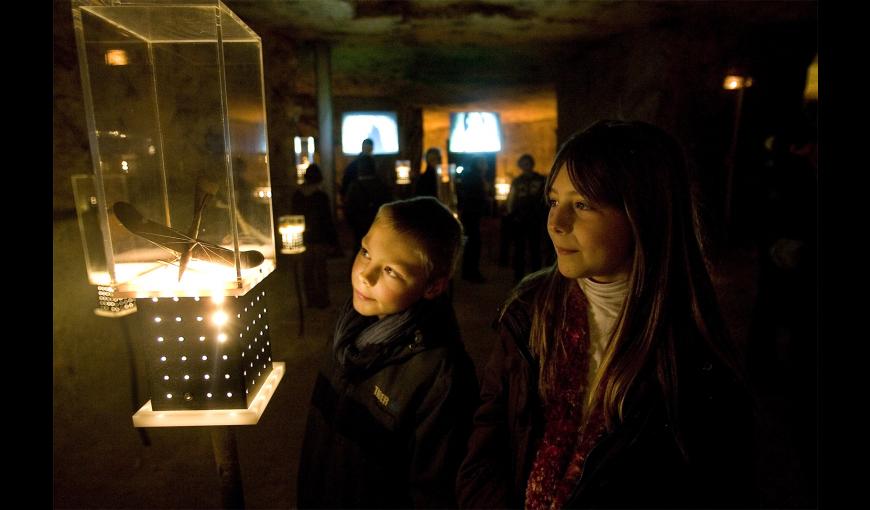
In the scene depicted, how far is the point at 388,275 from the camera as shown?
1548 millimetres

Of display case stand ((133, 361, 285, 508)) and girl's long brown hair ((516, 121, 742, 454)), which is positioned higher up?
girl's long brown hair ((516, 121, 742, 454))

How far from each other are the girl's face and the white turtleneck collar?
4 cm

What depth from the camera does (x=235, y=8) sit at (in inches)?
181

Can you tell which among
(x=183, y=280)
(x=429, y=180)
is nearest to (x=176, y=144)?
(x=183, y=280)

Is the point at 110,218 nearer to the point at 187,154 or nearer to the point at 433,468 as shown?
the point at 187,154

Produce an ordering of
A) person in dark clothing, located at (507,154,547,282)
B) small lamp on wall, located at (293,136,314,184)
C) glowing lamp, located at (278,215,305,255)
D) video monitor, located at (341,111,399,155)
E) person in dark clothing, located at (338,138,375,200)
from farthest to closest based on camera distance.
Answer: video monitor, located at (341,111,399,155), small lamp on wall, located at (293,136,314,184), person in dark clothing, located at (507,154,547,282), person in dark clothing, located at (338,138,375,200), glowing lamp, located at (278,215,305,255)

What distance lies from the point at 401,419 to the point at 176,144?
1.22m

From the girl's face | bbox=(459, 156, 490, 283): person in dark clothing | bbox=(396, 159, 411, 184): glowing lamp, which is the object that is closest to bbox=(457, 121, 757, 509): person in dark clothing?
the girl's face

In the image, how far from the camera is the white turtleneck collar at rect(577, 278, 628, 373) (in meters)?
1.26

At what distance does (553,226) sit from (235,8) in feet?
15.2

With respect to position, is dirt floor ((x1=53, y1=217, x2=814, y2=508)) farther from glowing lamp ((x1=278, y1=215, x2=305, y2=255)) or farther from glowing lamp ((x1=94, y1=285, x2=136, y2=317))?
glowing lamp ((x1=278, y1=215, x2=305, y2=255))

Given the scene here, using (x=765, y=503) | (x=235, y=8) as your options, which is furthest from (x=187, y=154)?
(x=235, y=8)

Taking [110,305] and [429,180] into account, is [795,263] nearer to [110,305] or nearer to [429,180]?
[110,305]

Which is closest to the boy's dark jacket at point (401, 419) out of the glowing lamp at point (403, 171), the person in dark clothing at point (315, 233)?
the person in dark clothing at point (315, 233)
